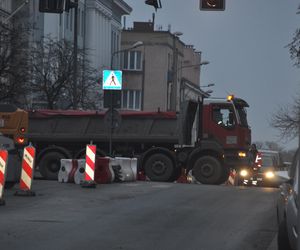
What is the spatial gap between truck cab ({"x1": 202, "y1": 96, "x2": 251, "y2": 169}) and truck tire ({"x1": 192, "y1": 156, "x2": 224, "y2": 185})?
40cm

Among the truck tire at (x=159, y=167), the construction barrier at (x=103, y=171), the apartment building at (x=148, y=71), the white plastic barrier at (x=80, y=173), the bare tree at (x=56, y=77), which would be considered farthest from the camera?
the apartment building at (x=148, y=71)

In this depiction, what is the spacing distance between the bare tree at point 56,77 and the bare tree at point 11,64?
504 centimetres

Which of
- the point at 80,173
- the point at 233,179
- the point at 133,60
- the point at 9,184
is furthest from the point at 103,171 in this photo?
the point at 133,60

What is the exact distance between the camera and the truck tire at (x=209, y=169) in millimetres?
23828

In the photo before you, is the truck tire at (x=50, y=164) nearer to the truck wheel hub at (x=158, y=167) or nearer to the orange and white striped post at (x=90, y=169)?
the truck wheel hub at (x=158, y=167)

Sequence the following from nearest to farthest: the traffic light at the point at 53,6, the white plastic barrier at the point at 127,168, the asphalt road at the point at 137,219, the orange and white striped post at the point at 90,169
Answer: the asphalt road at the point at 137,219
the traffic light at the point at 53,6
the orange and white striped post at the point at 90,169
the white plastic barrier at the point at 127,168

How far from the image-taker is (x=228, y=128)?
78.6 ft

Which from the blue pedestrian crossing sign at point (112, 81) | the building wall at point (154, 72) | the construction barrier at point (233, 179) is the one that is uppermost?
the building wall at point (154, 72)

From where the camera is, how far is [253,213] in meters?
14.3

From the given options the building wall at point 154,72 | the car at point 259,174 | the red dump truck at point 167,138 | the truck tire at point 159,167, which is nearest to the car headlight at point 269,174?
the car at point 259,174

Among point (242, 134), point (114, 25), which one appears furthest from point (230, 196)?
point (114, 25)

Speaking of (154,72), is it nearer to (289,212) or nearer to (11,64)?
(11,64)

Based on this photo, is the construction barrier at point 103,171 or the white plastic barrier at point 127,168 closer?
the construction barrier at point 103,171

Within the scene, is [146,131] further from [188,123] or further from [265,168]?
[265,168]
